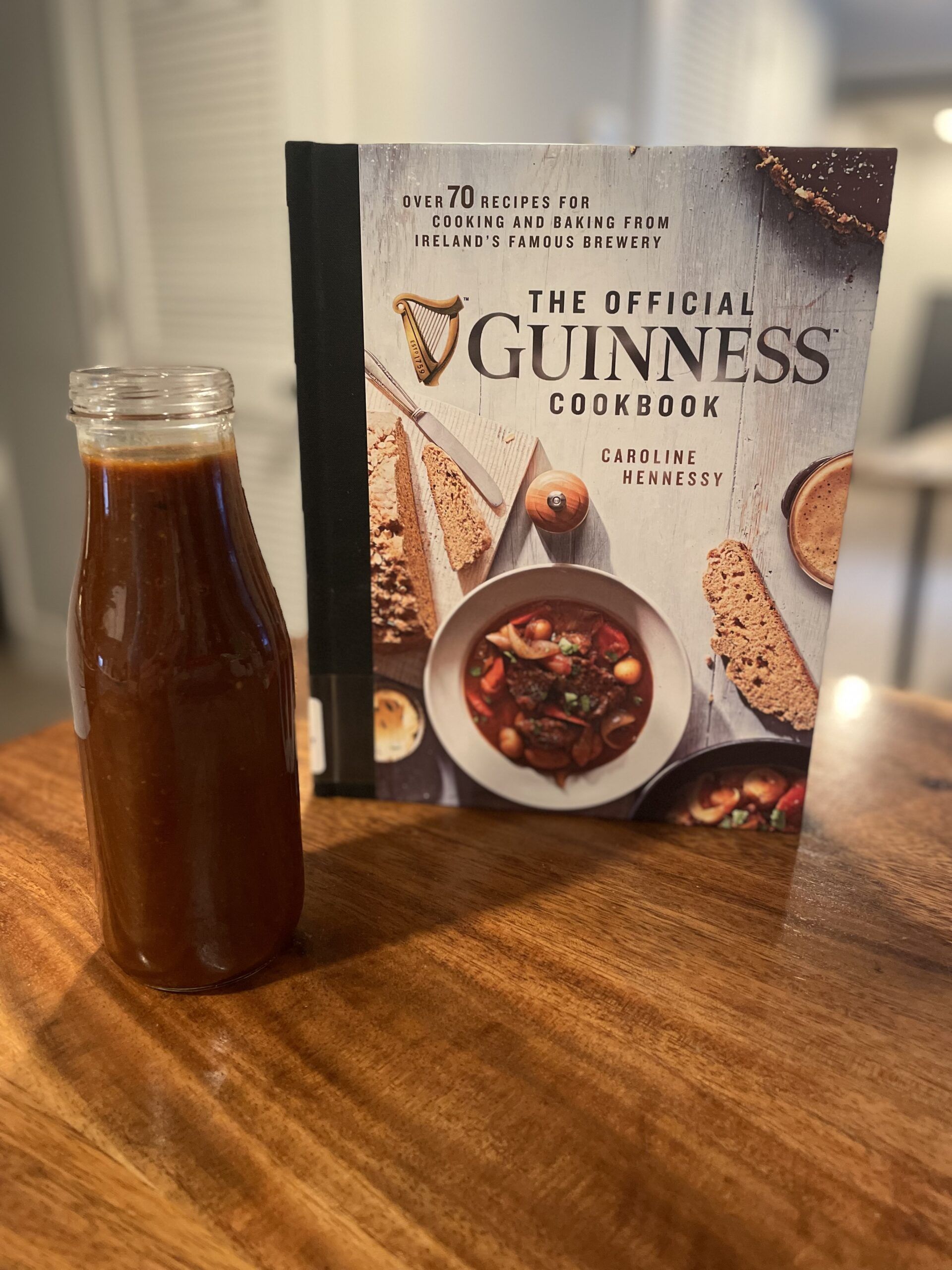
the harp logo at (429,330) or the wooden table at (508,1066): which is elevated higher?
the harp logo at (429,330)

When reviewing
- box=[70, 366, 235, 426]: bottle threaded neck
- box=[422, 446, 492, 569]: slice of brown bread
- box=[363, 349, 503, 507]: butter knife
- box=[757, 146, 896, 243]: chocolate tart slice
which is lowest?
box=[422, 446, 492, 569]: slice of brown bread

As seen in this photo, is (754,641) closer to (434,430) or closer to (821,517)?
(821,517)

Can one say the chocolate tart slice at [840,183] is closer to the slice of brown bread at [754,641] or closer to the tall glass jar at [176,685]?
the slice of brown bread at [754,641]

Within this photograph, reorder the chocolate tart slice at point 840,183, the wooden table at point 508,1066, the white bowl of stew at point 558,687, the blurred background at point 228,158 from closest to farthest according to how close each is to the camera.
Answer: the wooden table at point 508,1066 → the chocolate tart slice at point 840,183 → the white bowl of stew at point 558,687 → the blurred background at point 228,158

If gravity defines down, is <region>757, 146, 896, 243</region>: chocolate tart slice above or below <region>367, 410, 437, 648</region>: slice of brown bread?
above

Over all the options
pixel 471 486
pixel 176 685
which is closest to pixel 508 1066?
pixel 176 685

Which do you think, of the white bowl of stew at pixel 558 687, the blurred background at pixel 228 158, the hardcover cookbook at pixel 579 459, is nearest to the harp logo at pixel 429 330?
the hardcover cookbook at pixel 579 459

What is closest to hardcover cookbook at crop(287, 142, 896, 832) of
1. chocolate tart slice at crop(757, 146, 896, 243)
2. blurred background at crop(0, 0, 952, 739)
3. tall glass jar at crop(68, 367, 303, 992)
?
chocolate tart slice at crop(757, 146, 896, 243)

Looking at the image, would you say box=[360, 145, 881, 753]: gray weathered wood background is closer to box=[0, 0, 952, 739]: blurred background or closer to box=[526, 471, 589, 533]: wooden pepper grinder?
box=[526, 471, 589, 533]: wooden pepper grinder
